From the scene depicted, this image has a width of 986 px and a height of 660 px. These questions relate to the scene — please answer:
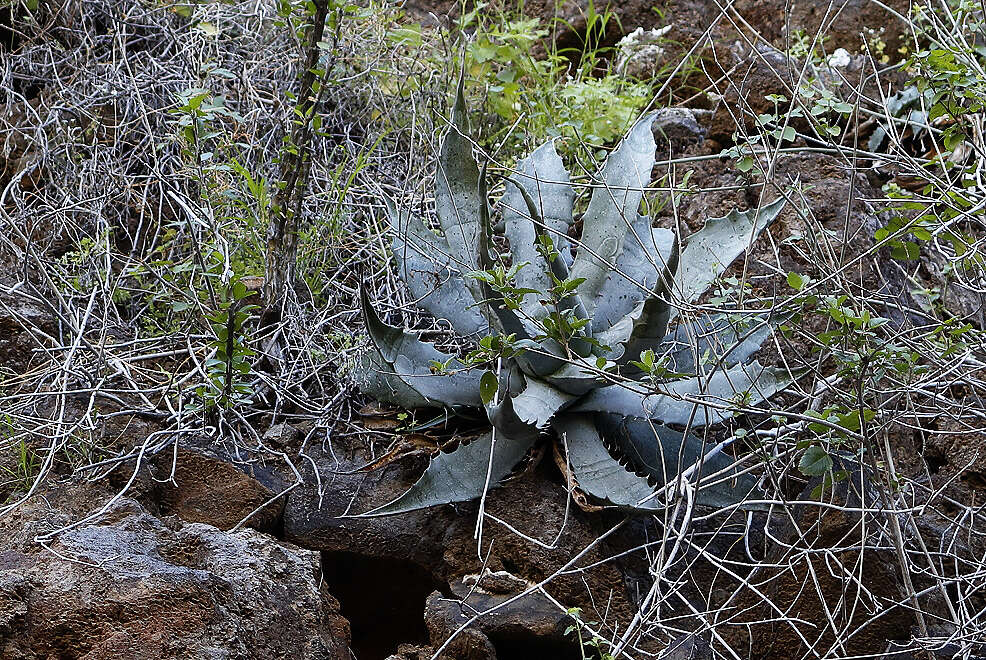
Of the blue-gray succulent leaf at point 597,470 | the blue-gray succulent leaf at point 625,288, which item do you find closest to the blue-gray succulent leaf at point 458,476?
the blue-gray succulent leaf at point 597,470

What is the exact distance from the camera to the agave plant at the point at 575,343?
201 centimetres

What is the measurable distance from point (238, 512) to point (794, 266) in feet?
5.36

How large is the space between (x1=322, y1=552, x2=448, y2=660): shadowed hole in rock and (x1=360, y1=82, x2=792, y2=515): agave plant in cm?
23

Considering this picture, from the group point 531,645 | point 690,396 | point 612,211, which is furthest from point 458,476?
point 612,211

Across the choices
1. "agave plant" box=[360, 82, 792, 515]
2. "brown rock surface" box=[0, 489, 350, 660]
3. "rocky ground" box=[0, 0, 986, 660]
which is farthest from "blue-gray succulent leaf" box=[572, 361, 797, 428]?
"brown rock surface" box=[0, 489, 350, 660]

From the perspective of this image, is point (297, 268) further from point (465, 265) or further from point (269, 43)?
point (269, 43)

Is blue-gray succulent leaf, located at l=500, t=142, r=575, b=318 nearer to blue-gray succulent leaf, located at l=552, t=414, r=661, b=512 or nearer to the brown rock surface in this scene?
blue-gray succulent leaf, located at l=552, t=414, r=661, b=512

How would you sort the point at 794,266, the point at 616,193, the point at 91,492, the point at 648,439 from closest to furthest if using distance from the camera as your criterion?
the point at 91,492, the point at 648,439, the point at 616,193, the point at 794,266

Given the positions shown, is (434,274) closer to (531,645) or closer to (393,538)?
(393,538)

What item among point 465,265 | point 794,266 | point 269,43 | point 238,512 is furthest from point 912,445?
point 269,43

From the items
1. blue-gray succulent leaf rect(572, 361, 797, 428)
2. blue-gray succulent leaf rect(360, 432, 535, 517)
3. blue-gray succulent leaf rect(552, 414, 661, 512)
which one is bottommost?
blue-gray succulent leaf rect(360, 432, 535, 517)

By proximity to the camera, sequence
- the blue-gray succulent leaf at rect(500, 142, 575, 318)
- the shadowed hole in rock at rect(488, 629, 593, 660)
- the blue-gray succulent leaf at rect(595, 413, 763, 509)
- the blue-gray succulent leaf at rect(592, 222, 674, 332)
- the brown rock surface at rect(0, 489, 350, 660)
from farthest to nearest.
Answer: the blue-gray succulent leaf at rect(500, 142, 575, 318), the blue-gray succulent leaf at rect(592, 222, 674, 332), the blue-gray succulent leaf at rect(595, 413, 763, 509), the shadowed hole in rock at rect(488, 629, 593, 660), the brown rock surface at rect(0, 489, 350, 660)

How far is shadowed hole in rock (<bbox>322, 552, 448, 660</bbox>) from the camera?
2.26 m

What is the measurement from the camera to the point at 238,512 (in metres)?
2.14
